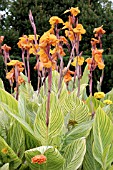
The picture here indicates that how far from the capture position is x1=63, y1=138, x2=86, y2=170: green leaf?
1599 mm

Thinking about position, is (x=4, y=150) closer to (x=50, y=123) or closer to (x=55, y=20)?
(x=50, y=123)

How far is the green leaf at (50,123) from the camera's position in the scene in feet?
5.33

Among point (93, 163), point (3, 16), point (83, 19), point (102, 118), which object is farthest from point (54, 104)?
point (3, 16)

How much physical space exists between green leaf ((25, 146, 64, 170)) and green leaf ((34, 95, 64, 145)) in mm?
107

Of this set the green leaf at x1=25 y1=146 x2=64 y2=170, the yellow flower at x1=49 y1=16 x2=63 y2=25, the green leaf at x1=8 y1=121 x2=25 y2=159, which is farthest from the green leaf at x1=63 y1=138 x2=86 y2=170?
the yellow flower at x1=49 y1=16 x2=63 y2=25

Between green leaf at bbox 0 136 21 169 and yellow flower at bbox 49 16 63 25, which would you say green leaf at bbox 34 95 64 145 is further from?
yellow flower at bbox 49 16 63 25

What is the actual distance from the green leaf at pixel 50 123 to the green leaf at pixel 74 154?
8 cm

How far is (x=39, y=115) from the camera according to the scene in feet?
5.32

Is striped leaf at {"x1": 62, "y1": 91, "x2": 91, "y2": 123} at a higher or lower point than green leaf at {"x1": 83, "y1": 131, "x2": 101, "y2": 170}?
higher

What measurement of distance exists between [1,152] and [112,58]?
4.45 m

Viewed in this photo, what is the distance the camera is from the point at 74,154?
1.64 meters

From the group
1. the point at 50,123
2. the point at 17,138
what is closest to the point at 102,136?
the point at 50,123

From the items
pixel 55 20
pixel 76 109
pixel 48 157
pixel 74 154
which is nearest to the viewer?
pixel 48 157

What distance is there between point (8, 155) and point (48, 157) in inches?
7.4
